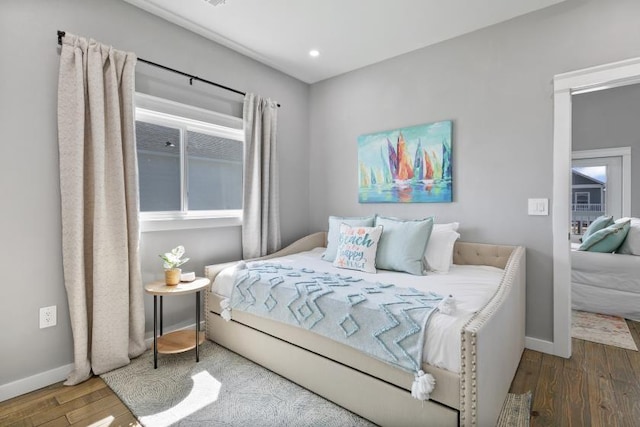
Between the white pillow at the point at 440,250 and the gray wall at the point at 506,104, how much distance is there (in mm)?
292

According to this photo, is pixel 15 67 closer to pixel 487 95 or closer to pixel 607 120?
pixel 487 95

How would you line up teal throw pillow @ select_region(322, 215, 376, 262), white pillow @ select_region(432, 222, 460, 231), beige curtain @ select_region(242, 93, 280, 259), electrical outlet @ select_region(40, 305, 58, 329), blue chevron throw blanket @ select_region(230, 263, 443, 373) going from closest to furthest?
blue chevron throw blanket @ select_region(230, 263, 443, 373) < electrical outlet @ select_region(40, 305, 58, 329) < white pillow @ select_region(432, 222, 460, 231) < teal throw pillow @ select_region(322, 215, 376, 262) < beige curtain @ select_region(242, 93, 280, 259)

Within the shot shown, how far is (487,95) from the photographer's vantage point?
2627mm

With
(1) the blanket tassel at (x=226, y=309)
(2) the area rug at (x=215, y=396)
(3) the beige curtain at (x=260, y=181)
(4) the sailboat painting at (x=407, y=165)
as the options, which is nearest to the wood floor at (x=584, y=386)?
(2) the area rug at (x=215, y=396)

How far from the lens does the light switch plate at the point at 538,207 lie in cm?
239

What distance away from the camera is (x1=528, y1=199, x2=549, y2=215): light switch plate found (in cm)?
239

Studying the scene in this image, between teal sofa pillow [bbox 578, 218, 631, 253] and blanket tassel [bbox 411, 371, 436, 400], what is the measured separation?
3106 mm

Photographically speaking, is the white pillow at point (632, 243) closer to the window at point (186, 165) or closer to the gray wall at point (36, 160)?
the window at point (186, 165)

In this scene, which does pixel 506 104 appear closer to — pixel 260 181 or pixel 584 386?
pixel 584 386

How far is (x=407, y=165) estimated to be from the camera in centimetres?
303

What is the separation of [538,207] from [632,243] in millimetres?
1735

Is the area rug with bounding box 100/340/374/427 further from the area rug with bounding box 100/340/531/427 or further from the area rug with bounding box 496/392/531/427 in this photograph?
the area rug with bounding box 496/392/531/427

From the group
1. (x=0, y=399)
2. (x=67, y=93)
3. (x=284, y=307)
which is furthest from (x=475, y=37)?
(x=0, y=399)

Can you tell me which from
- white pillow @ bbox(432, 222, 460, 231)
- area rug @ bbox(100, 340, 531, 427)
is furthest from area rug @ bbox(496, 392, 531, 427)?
white pillow @ bbox(432, 222, 460, 231)
